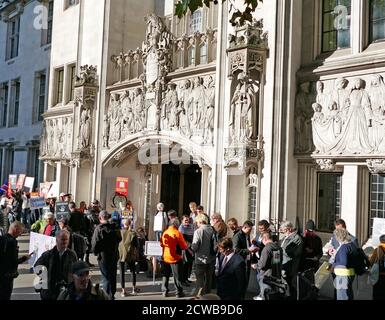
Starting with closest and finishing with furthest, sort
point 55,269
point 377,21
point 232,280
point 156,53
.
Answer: point 55,269
point 232,280
point 377,21
point 156,53

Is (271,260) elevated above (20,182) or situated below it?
below

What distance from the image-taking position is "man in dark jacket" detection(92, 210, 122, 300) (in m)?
9.50

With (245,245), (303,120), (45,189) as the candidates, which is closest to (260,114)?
(303,120)

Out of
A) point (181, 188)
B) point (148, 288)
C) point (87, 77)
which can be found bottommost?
point (148, 288)

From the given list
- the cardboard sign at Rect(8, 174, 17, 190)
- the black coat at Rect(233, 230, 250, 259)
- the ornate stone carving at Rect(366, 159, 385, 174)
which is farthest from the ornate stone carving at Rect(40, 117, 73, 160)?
the ornate stone carving at Rect(366, 159, 385, 174)

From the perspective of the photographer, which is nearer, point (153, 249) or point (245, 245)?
point (245, 245)

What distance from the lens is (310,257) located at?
968 centimetres

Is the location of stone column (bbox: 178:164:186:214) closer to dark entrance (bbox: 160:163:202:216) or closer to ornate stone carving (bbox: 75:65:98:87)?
dark entrance (bbox: 160:163:202:216)

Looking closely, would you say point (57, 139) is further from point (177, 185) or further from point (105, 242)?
point (105, 242)

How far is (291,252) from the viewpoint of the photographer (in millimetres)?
9297

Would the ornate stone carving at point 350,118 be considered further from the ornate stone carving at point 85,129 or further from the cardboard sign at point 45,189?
the cardboard sign at point 45,189

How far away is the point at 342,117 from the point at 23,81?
21925mm
